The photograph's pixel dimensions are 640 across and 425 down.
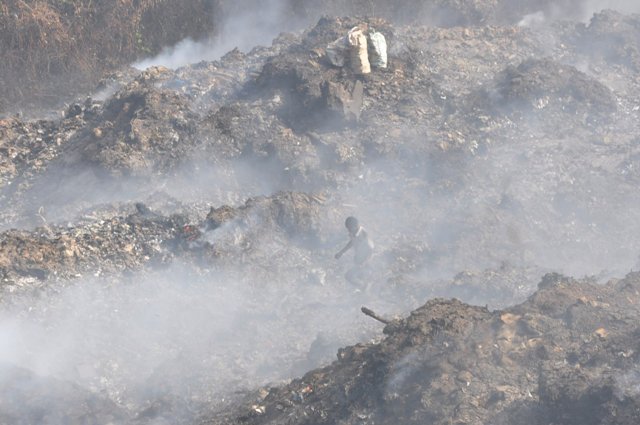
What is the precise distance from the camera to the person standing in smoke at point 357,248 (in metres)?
9.69

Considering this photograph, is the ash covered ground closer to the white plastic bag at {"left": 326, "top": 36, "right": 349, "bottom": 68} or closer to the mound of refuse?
the mound of refuse

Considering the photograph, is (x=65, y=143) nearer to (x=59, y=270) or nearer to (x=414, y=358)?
(x=59, y=270)

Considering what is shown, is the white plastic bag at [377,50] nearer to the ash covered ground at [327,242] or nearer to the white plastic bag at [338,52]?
the ash covered ground at [327,242]

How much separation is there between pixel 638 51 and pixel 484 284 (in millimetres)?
9240

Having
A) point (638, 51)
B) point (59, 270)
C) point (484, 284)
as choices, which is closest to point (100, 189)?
point (59, 270)

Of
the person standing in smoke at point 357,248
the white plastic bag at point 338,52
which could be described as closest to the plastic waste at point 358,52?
the white plastic bag at point 338,52

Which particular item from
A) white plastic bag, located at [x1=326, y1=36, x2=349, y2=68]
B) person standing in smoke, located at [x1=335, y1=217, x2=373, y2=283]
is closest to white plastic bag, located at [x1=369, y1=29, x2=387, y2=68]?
white plastic bag, located at [x1=326, y1=36, x2=349, y2=68]

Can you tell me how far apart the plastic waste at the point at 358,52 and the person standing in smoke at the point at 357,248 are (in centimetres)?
390

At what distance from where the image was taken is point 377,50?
42.3ft

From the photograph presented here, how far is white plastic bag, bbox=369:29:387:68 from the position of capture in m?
12.9

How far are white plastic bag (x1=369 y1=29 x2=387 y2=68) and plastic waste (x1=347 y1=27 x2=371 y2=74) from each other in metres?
0.19

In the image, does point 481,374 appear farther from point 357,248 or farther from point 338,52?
point 338,52

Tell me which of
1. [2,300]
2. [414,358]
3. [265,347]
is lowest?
[265,347]

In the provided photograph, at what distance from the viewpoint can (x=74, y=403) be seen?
7566 millimetres
